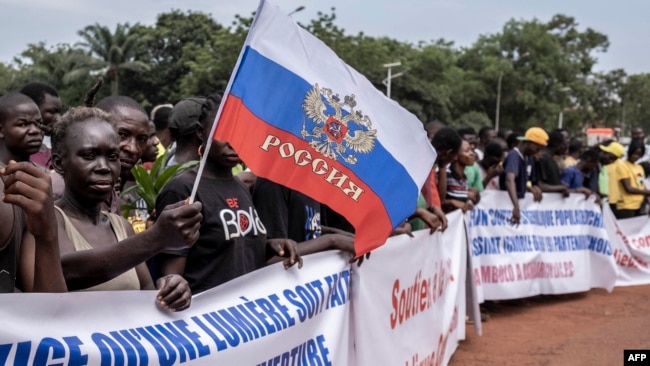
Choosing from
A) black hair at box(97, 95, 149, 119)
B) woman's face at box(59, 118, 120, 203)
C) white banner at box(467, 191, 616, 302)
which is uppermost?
black hair at box(97, 95, 149, 119)

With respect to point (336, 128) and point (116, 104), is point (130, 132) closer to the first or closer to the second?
point (116, 104)

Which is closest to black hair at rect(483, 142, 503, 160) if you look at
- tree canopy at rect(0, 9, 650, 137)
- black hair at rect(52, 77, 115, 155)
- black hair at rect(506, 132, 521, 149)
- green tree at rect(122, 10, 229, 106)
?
black hair at rect(506, 132, 521, 149)

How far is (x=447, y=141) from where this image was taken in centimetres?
692

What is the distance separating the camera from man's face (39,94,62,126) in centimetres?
572

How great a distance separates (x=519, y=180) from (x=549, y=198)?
794 mm

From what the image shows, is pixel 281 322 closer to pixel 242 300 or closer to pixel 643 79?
pixel 242 300

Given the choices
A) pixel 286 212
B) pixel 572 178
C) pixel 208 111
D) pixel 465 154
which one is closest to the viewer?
pixel 208 111

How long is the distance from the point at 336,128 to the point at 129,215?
4.37 ft

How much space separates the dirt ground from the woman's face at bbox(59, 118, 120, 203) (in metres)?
4.50

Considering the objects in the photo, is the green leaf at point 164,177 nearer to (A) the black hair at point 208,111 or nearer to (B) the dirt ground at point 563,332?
(A) the black hair at point 208,111

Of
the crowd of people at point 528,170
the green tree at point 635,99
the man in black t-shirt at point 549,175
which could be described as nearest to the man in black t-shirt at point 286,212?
the crowd of people at point 528,170

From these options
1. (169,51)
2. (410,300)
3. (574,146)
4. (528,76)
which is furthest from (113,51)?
(410,300)

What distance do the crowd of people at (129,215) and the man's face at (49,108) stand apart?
0.84 meters

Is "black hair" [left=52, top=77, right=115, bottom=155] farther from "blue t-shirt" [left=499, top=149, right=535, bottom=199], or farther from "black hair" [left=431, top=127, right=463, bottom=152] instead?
"blue t-shirt" [left=499, top=149, right=535, bottom=199]
